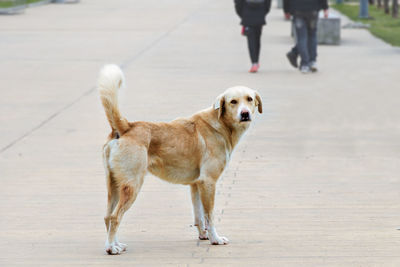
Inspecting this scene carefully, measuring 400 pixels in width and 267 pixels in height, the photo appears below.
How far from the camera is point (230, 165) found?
361 inches

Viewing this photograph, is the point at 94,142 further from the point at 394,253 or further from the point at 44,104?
the point at 394,253

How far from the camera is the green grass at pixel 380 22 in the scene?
2328cm

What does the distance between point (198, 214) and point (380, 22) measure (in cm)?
2291

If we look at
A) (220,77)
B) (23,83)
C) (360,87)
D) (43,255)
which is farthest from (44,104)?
(43,255)

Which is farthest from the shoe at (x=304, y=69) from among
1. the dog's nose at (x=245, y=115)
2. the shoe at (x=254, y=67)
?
the dog's nose at (x=245, y=115)

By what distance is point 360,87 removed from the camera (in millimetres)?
14719

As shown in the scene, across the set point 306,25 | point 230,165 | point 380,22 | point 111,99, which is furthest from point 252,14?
point 380,22

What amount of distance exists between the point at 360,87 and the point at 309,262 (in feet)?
30.2

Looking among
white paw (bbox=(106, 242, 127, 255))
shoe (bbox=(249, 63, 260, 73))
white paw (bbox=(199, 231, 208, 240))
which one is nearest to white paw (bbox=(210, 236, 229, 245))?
white paw (bbox=(199, 231, 208, 240))

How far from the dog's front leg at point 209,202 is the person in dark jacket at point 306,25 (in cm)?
1038

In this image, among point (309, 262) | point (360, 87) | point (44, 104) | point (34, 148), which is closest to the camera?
point (309, 262)

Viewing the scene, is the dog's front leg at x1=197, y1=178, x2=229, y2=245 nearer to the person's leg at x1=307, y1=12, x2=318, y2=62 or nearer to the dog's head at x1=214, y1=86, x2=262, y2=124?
the dog's head at x1=214, y1=86, x2=262, y2=124

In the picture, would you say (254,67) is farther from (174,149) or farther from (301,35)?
(174,149)

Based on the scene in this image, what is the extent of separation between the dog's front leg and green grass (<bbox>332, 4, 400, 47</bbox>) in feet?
53.0
